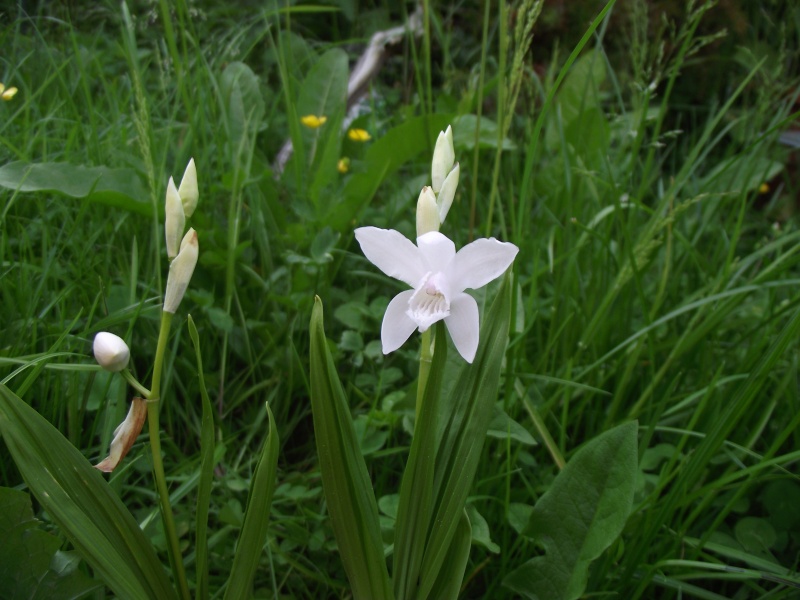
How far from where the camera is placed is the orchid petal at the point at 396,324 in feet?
2.93

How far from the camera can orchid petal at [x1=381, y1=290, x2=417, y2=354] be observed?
89cm

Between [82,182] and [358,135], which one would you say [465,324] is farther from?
[358,135]

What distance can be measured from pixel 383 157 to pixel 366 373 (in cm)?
57

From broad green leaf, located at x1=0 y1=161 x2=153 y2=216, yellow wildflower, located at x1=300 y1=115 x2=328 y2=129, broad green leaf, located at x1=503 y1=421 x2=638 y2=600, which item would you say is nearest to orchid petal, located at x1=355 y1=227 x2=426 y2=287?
broad green leaf, located at x1=503 y1=421 x2=638 y2=600

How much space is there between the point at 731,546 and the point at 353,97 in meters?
2.10

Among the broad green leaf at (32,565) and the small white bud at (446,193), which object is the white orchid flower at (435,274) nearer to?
the small white bud at (446,193)

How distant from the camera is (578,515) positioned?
1104 millimetres

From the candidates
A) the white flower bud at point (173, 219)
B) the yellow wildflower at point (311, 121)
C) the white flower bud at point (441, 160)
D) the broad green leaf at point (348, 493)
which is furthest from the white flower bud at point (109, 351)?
the yellow wildflower at point (311, 121)

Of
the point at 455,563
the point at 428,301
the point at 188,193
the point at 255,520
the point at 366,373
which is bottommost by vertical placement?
the point at 366,373

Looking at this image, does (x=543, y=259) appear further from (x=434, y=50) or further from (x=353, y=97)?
(x=434, y=50)

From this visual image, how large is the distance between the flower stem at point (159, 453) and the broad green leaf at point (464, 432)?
1.04ft

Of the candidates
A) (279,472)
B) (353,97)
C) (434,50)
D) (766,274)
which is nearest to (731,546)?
(766,274)

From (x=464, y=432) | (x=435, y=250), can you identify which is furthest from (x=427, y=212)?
(x=464, y=432)

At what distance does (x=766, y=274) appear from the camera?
1453 mm
